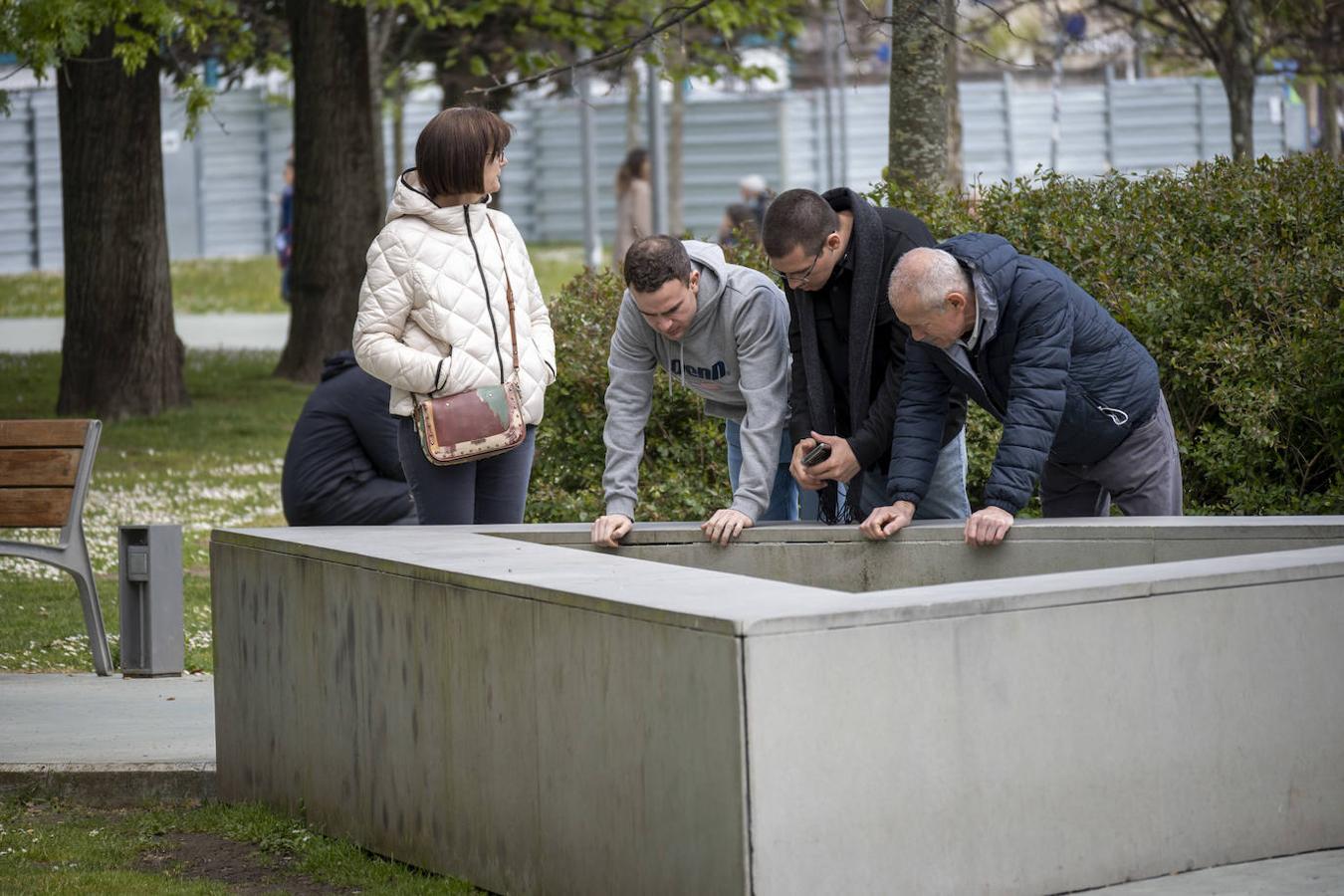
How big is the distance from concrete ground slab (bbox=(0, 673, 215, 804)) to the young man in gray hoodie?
1614 millimetres

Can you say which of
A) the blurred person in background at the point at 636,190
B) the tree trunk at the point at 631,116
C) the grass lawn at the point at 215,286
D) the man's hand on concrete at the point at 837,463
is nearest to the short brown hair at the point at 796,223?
the man's hand on concrete at the point at 837,463

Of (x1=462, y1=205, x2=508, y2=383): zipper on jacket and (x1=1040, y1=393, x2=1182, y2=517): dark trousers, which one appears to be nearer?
(x1=1040, y1=393, x2=1182, y2=517): dark trousers

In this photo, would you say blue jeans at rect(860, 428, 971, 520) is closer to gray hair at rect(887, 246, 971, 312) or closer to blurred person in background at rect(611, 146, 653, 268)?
gray hair at rect(887, 246, 971, 312)

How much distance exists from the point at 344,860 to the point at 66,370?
11158mm

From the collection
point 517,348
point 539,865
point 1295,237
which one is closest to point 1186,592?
point 539,865

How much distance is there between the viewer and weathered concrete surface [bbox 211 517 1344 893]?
11.9 ft

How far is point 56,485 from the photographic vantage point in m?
7.52

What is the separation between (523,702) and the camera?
4.21 metres

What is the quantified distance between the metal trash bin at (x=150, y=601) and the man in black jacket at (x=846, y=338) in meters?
2.99

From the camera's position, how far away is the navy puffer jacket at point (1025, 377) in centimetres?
491

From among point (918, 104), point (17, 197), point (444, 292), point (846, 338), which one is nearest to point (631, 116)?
point (17, 197)

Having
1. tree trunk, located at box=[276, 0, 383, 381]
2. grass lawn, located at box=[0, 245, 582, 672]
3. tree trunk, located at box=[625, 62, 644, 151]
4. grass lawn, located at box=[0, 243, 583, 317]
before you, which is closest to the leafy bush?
grass lawn, located at box=[0, 245, 582, 672]

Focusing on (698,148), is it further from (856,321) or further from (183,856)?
(183,856)

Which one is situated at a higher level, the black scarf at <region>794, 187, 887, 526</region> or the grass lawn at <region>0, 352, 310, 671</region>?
the black scarf at <region>794, 187, 887, 526</region>
